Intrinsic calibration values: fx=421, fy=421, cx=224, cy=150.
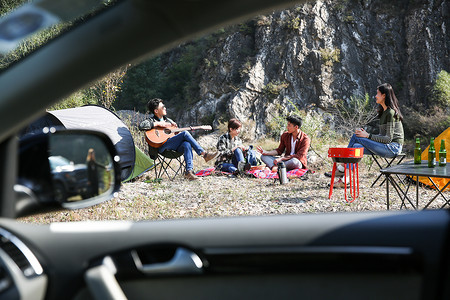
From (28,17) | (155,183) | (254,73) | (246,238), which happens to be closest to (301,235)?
(246,238)

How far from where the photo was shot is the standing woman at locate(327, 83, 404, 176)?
18.0 feet

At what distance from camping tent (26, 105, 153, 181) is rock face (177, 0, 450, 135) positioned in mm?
11791

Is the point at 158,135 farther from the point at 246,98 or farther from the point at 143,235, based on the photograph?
the point at 246,98

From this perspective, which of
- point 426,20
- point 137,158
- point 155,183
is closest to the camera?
point 155,183

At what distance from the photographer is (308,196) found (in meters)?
5.17

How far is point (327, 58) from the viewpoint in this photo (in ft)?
63.9

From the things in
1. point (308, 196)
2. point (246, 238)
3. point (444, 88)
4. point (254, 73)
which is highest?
point (254, 73)

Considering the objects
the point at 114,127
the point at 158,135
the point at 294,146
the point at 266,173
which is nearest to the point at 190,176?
the point at 158,135

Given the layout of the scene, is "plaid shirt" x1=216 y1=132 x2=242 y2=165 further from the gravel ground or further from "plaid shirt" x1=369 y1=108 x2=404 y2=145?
"plaid shirt" x1=369 y1=108 x2=404 y2=145

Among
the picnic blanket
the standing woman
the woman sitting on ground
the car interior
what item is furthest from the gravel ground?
the car interior

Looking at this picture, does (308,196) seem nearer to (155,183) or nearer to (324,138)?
(155,183)

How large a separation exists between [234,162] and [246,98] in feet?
41.3

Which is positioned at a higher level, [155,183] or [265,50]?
[265,50]

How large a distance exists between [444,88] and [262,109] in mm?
7341
